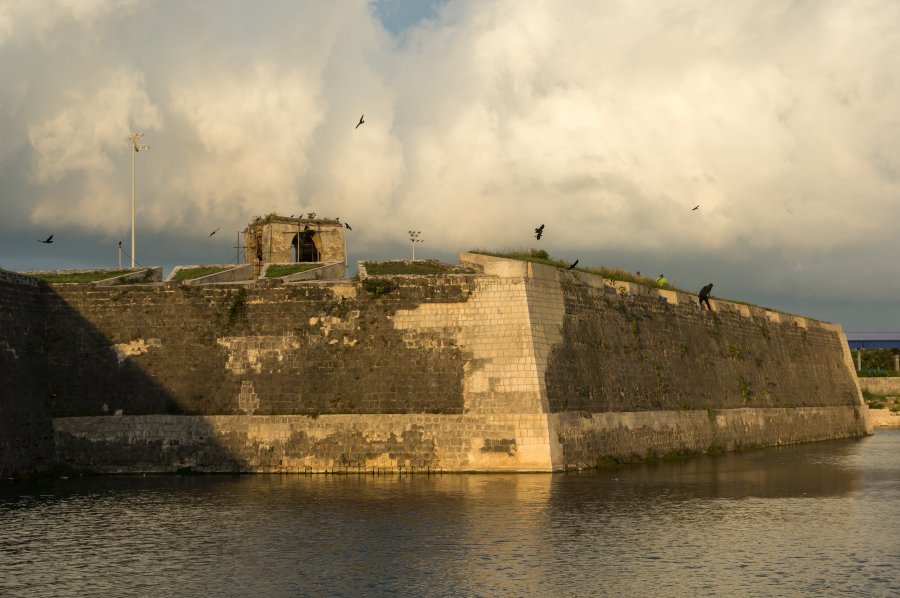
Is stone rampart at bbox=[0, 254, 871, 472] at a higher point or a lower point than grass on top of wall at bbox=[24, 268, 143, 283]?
lower

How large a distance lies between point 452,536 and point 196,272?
18.2m

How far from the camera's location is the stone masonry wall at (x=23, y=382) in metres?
25.9

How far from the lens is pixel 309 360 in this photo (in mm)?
27328

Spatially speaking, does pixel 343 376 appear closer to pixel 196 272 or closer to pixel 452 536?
pixel 196 272

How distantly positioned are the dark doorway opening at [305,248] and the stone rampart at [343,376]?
16.8m

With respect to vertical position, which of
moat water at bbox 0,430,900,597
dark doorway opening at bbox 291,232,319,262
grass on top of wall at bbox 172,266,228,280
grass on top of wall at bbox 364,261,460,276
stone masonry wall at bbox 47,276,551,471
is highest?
dark doorway opening at bbox 291,232,319,262

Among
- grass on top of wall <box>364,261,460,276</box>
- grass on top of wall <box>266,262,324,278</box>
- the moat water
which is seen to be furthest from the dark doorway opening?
the moat water

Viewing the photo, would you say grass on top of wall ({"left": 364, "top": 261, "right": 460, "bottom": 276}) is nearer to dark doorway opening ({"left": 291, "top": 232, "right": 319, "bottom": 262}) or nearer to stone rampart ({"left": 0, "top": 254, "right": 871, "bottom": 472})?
stone rampart ({"left": 0, "top": 254, "right": 871, "bottom": 472})

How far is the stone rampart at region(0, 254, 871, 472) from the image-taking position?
26.1 m

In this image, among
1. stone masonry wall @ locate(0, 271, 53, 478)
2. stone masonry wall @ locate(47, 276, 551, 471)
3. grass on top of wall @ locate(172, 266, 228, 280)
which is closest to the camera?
stone masonry wall @ locate(0, 271, 53, 478)

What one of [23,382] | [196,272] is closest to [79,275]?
[196,272]

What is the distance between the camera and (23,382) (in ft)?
88.1

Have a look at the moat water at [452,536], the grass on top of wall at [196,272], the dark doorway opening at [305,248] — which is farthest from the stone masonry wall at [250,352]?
the dark doorway opening at [305,248]

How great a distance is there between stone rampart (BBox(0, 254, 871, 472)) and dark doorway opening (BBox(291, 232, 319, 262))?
16849 millimetres
